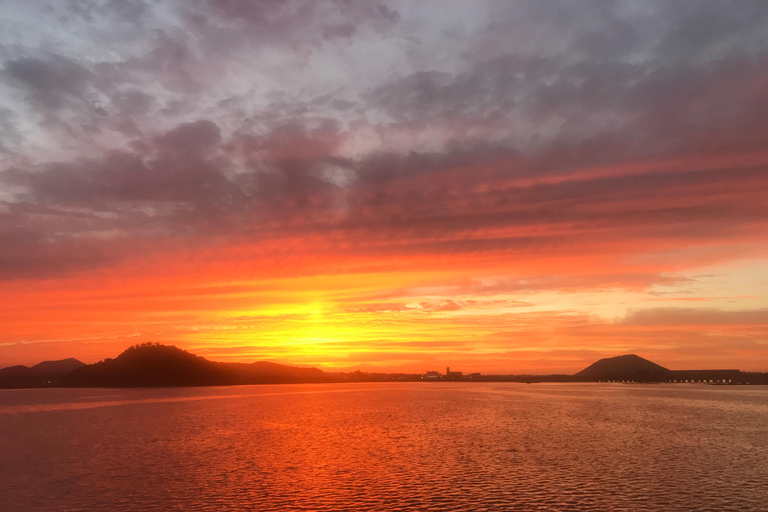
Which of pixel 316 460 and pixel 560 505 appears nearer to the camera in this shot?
pixel 560 505

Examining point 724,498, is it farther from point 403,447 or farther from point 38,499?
point 38,499

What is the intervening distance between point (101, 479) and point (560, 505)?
42396 millimetres

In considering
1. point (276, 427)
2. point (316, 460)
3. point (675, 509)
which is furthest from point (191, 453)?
point (675, 509)

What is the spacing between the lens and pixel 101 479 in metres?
53.2

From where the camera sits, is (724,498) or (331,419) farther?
(331,419)

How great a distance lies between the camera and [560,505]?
4128cm

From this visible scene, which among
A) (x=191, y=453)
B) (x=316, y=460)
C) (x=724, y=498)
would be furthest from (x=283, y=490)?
(x=724, y=498)

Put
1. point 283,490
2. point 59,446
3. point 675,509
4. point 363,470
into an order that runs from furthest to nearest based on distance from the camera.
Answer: point 59,446, point 363,470, point 283,490, point 675,509

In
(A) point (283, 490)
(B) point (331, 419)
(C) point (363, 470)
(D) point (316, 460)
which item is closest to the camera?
(A) point (283, 490)

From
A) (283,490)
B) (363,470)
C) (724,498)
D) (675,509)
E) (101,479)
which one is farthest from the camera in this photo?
Result: (363,470)

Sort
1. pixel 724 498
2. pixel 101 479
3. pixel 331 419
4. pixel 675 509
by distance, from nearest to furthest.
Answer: pixel 675 509 → pixel 724 498 → pixel 101 479 → pixel 331 419

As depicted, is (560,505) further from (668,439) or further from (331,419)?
(331,419)

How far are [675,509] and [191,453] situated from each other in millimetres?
55850

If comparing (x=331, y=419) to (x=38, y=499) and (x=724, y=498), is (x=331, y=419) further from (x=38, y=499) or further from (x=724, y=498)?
(x=724, y=498)
